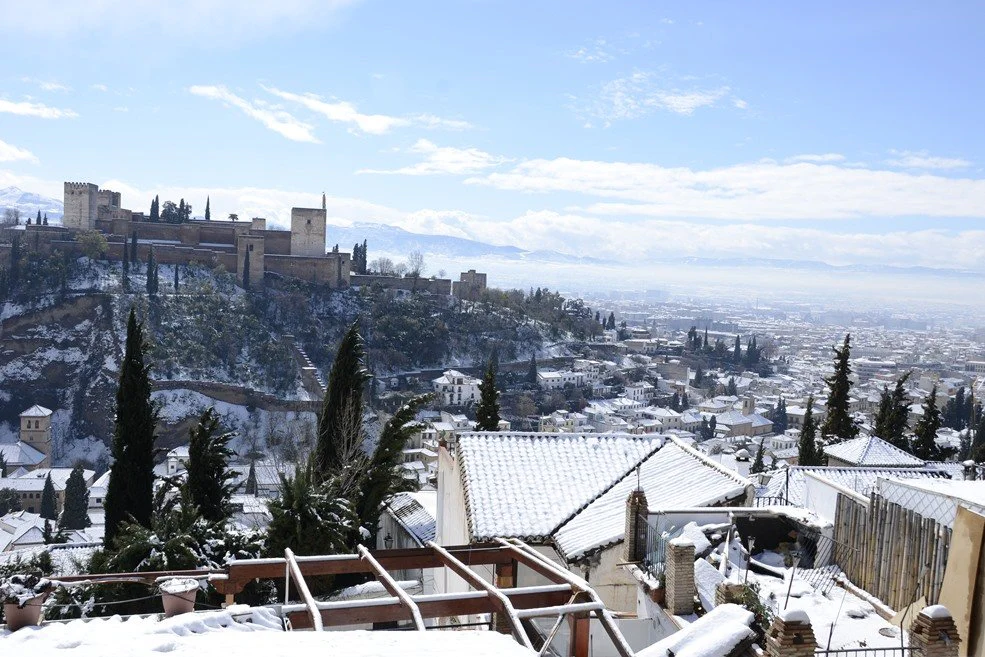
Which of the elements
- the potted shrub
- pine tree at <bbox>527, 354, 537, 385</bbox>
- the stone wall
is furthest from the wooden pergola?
pine tree at <bbox>527, 354, 537, 385</bbox>

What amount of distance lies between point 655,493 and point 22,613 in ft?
20.4

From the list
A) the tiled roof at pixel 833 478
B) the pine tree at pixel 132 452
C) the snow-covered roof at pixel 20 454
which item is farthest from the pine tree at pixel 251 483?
the tiled roof at pixel 833 478

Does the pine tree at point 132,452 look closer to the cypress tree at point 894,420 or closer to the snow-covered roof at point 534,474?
the snow-covered roof at point 534,474

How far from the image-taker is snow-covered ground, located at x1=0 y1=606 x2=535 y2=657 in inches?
126

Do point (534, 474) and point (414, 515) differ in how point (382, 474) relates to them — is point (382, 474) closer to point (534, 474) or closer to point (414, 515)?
point (414, 515)

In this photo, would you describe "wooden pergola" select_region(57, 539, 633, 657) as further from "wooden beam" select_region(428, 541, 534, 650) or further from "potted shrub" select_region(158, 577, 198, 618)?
"potted shrub" select_region(158, 577, 198, 618)

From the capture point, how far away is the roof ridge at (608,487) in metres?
8.28

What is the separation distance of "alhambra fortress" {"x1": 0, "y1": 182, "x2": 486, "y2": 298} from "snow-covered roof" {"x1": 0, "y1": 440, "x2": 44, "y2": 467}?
15.5 meters

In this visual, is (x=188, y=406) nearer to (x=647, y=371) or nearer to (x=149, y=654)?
(x=149, y=654)

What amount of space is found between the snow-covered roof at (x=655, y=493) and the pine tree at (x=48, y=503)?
3074 cm

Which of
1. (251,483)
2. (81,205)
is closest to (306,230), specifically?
(81,205)

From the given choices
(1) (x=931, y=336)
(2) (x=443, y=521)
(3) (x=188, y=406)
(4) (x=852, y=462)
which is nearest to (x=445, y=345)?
(3) (x=188, y=406)

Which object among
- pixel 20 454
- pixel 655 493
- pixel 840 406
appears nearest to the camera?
pixel 655 493

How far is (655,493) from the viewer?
8.49 metres
